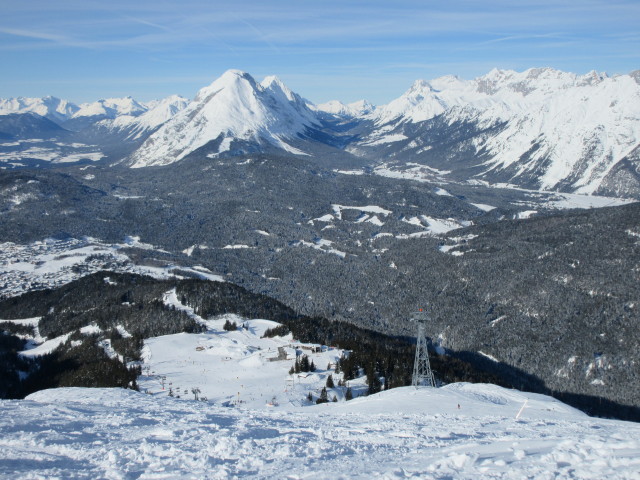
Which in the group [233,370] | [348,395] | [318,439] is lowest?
[233,370]

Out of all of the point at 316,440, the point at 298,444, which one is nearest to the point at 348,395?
the point at 316,440

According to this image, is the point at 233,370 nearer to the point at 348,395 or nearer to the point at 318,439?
the point at 348,395

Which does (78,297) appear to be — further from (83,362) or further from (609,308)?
(609,308)

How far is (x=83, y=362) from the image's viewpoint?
342 feet

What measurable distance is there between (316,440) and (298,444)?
75.5 inches

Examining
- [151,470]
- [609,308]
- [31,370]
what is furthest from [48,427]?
[609,308]

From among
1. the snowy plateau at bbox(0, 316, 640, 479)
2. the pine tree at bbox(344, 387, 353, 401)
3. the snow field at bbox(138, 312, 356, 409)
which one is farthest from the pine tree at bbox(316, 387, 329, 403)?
the snowy plateau at bbox(0, 316, 640, 479)

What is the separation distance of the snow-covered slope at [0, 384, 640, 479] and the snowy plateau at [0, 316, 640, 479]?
96 mm

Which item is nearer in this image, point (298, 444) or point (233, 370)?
point (298, 444)

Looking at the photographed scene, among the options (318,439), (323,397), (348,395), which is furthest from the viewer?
(348,395)

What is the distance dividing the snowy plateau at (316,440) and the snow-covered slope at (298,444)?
96 millimetres

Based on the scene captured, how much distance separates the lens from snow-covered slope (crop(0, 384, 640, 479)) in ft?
95.5

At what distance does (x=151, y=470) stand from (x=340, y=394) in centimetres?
4717

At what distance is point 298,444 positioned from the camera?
34.8 meters
